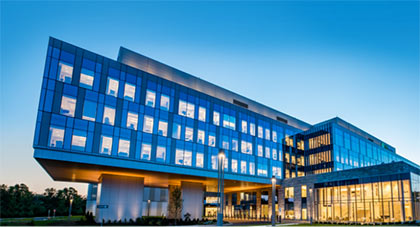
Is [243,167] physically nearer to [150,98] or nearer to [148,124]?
[148,124]

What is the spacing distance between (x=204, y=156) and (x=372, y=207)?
2509 centimetres

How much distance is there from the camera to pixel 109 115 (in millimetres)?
38406

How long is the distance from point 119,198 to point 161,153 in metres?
8.76

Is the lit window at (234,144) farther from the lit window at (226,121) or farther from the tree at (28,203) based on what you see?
the tree at (28,203)

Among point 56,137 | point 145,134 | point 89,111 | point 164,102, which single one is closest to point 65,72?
point 89,111

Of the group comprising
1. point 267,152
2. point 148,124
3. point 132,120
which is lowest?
point 267,152

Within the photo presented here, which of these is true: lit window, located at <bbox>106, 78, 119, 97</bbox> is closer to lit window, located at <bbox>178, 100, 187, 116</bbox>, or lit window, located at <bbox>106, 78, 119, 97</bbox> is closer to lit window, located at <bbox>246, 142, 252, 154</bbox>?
lit window, located at <bbox>178, 100, 187, 116</bbox>

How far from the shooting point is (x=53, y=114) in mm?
34031

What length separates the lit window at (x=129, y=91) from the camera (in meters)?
40.6

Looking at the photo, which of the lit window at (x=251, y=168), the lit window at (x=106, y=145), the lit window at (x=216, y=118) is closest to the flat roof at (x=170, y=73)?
the lit window at (x=216, y=118)

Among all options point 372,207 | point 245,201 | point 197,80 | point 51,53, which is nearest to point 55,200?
point 245,201

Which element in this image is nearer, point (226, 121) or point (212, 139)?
point (212, 139)

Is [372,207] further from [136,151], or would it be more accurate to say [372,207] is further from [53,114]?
[53,114]

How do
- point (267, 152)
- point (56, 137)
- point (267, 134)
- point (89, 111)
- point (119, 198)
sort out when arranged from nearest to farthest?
point (56, 137) → point (89, 111) → point (119, 198) → point (267, 152) → point (267, 134)
